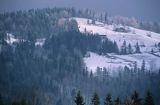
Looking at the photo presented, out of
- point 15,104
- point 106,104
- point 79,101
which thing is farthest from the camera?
point 15,104

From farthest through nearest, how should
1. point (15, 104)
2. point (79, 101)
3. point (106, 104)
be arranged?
point (15, 104)
point (106, 104)
point (79, 101)

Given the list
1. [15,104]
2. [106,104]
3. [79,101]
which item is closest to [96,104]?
[106,104]

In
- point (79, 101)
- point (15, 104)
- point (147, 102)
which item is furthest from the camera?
point (15, 104)

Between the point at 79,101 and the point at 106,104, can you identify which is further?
the point at 106,104

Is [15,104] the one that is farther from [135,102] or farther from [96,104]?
[135,102]

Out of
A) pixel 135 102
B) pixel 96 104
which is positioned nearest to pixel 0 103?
pixel 96 104

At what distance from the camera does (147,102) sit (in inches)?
3632

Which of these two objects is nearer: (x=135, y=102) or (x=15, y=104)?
(x=135, y=102)

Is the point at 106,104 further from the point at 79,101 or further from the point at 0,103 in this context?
the point at 0,103

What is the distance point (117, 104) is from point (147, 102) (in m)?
11.8

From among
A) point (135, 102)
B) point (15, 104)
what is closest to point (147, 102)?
point (135, 102)

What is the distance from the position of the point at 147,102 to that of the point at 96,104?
17362 millimetres

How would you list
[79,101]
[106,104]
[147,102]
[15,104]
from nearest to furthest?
[147,102] → [79,101] → [106,104] → [15,104]

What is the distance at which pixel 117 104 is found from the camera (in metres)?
103
